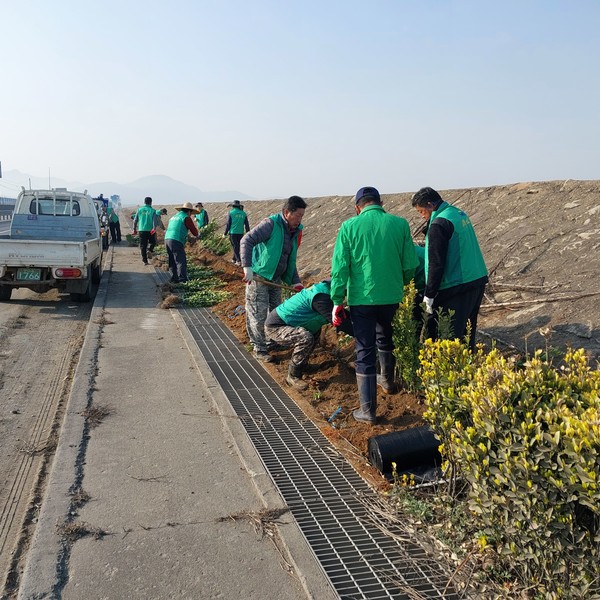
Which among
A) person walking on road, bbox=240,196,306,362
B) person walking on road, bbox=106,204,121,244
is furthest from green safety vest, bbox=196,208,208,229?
person walking on road, bbox=240,196,306,362

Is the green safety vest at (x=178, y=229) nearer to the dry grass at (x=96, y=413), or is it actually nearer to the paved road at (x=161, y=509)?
the paved road at (x=161, y=509)

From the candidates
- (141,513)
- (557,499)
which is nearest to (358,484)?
(141,513)

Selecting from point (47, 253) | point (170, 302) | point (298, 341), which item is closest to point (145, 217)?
point (47, 253)

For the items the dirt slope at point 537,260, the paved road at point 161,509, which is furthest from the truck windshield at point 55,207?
the paved road at point 161,509

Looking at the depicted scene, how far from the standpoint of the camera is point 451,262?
5.14m

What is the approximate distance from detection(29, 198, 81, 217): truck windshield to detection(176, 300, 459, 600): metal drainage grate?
8796mm

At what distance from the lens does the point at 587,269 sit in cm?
691

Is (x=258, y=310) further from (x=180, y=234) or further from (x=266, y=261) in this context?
(x=180, y=234)

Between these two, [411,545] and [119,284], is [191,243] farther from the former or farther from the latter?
[411,545]

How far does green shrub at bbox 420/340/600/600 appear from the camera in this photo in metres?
2.29

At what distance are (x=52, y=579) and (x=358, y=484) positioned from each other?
188 cm

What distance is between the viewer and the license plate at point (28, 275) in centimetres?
1033

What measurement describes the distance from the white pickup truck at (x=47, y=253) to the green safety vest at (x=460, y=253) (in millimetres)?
7293

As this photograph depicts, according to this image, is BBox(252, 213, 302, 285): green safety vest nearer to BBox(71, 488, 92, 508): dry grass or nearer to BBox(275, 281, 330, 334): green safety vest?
BBox(275, 281, 330, 334): green safety vest
